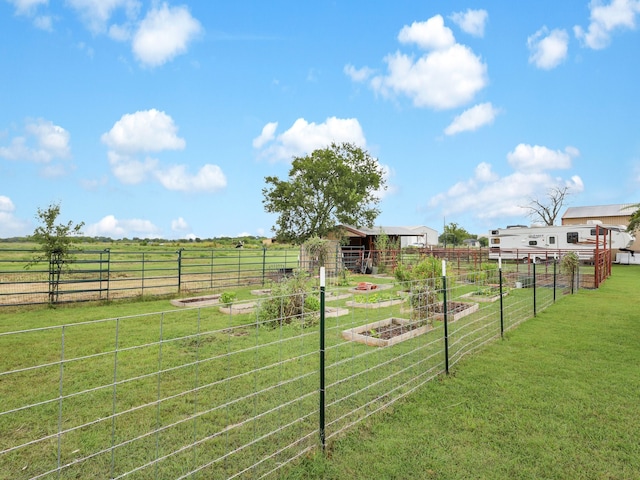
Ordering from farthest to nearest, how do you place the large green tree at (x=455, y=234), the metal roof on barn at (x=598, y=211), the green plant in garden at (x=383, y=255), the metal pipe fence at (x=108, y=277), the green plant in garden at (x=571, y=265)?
the large green tree at (x=455, y=234) < the metal roof on barn at (x=598, y=211) < the green plant in garden at (x=383, y=255) < the green plant in garden at (x=571, y=265) < the metal pipe fence at (x=108, y=277)

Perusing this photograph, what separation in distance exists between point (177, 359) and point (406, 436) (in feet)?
11.7

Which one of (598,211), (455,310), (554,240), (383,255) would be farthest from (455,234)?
(455,310)

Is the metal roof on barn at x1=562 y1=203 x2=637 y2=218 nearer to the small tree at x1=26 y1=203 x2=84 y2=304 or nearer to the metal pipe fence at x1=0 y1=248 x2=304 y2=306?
the metal pipe fence at x1=0 y1=248 x2=304 y2=306

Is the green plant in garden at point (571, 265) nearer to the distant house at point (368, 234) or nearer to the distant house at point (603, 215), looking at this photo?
the distant house at point (368, 234)

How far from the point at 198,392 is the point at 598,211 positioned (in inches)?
1769

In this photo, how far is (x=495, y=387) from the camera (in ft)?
13.8

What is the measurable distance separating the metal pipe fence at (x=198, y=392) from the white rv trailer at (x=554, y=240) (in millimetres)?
21410

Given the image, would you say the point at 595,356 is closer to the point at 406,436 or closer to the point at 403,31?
the point at 406,436

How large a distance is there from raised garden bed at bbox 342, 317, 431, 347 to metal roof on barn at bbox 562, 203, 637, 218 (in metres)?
39.1

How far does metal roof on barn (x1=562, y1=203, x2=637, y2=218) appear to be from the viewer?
34969 mm

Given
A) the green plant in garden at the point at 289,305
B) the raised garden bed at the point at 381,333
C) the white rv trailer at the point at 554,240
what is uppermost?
the white rv trailer at the point at 554,240

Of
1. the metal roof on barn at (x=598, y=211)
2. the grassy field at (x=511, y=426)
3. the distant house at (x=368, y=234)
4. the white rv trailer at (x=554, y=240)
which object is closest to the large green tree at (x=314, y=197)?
the distant house at (x=368, y=234)

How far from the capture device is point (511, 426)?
11.0 feet

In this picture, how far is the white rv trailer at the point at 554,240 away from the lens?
24.7m
